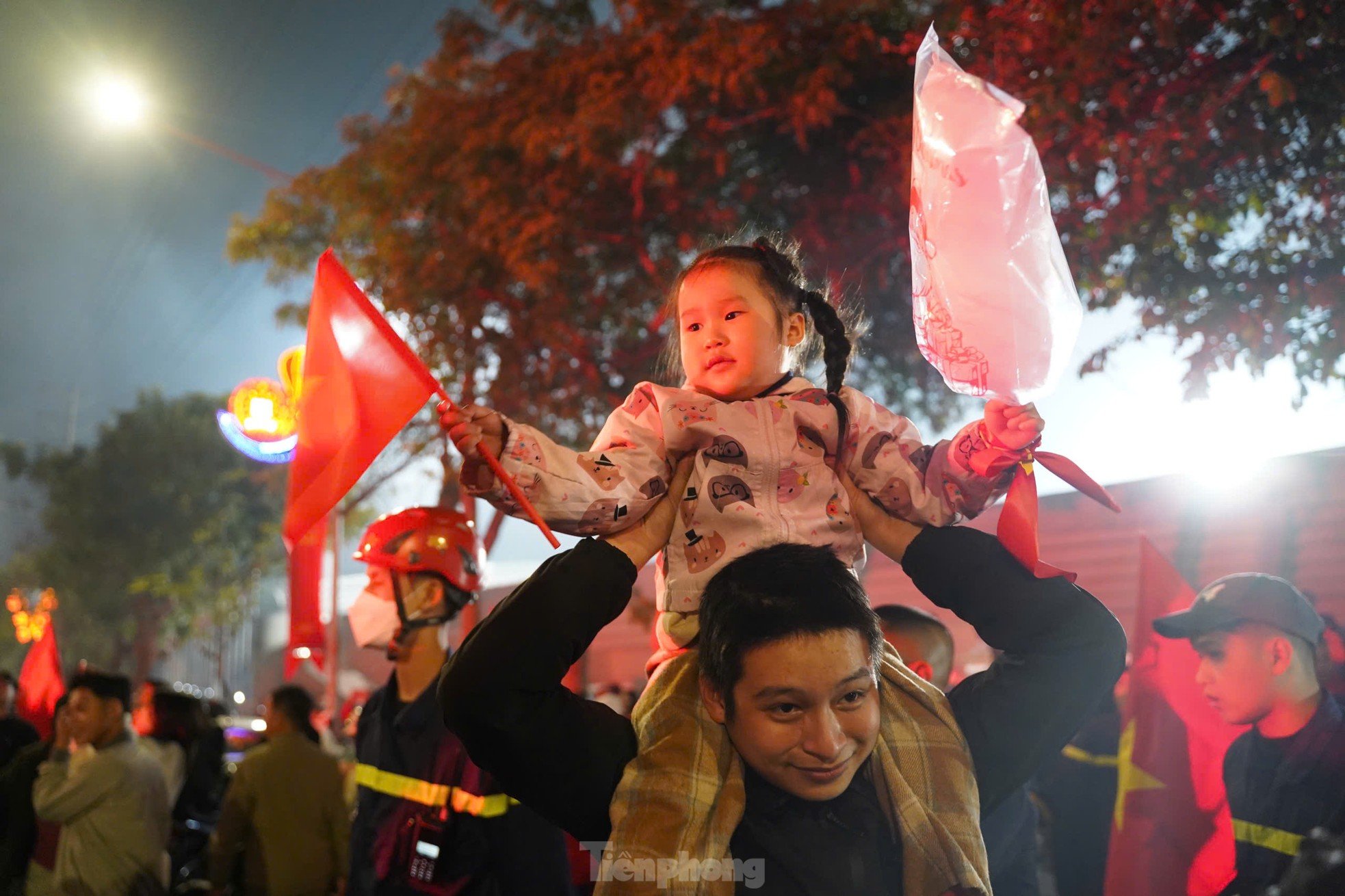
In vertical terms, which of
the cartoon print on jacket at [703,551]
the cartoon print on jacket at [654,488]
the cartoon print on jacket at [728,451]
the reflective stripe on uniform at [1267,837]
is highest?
the cartoon print on jacket at [728,451]

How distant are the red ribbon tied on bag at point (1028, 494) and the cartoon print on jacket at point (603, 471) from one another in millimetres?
752

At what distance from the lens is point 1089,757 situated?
224 inches

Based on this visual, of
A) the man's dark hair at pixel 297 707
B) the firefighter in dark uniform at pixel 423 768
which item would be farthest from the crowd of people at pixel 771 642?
the man's dark hair at pixel 297 707

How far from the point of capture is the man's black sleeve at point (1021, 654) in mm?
2273

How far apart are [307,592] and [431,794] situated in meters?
2.16

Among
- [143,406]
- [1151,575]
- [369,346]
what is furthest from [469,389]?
[143,406]

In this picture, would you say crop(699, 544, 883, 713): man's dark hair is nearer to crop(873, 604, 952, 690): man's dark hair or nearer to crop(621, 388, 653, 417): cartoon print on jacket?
crop(621, 388, 653, 417): cartoon print on jacket

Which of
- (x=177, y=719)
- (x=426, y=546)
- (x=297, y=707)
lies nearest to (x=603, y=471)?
(x=426, y=546)

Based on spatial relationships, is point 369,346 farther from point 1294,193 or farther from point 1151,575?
point 1294,193

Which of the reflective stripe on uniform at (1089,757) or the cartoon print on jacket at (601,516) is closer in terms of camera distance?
the cartoon print on jacket at (601,516)

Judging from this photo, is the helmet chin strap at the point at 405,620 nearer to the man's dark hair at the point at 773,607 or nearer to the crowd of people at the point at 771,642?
the crowd of people at the point at 771,642

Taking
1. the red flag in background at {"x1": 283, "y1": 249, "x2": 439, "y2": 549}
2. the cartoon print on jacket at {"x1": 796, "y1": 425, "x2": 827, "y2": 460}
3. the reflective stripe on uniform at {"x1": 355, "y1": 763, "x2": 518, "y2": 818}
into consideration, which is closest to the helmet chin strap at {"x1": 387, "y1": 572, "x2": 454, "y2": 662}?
the reflective stripe on uniform at {"x1": 355, "y1": 763, "x2": 518, "y2": 818}

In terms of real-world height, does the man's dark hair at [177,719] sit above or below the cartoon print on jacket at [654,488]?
above

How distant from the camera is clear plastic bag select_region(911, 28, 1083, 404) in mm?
2199
